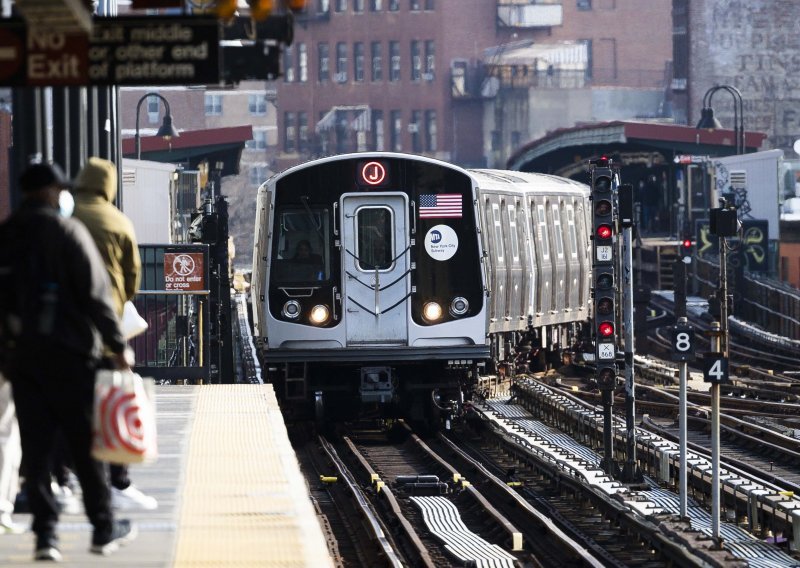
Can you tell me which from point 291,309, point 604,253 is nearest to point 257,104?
point 291,309

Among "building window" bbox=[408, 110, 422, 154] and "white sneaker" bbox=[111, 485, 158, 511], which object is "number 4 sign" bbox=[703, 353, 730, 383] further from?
"building window" bbox=[408, 110, 422, 154]

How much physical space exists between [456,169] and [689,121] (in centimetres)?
5268

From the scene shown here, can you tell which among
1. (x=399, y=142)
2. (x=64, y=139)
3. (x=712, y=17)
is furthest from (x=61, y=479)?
(x=399, y=142)

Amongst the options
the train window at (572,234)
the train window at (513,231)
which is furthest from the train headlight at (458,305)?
the train window at (572,234)

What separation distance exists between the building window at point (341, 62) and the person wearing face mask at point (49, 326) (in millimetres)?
81157

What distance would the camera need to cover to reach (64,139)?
1187cm

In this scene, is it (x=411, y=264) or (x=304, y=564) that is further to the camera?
(x=411, y=264)

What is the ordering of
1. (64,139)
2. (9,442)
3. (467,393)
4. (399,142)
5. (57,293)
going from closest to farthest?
(57,293), (9,442), (64,139), (467,393), (399,142)

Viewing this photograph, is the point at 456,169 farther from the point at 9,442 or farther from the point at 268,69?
the point at 9,442

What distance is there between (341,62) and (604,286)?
68919mm

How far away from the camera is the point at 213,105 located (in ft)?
299

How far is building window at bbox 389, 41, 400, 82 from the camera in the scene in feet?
286

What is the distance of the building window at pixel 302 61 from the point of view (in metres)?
87.5

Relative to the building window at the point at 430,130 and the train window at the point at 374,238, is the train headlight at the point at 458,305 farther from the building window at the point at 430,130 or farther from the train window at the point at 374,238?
the building window at the point at 430,130
